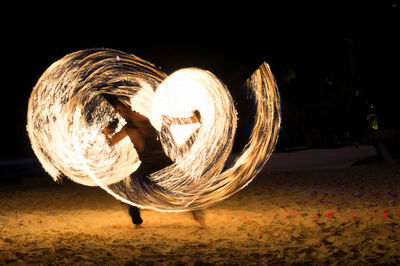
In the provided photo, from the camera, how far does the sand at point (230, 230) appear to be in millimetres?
3783

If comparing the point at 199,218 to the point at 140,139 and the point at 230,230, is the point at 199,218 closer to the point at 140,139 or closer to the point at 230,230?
the point at 230,230

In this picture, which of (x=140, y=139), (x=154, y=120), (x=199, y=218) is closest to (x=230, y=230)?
(x=199, y=218)

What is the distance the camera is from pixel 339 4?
14.7m

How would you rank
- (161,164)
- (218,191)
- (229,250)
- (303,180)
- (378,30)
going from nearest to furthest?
(229,250) < (161,164) < (218,191) < (303,180) < (378,30)

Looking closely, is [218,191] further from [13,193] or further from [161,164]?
[13,193]

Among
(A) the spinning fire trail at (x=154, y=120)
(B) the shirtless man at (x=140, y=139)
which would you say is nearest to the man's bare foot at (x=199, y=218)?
(B) the shirtless man at (x=140, y=139)

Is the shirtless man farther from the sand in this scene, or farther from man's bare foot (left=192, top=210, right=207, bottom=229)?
the sand

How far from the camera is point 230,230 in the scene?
4.89 m

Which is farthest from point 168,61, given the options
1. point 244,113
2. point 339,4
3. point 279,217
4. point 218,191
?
point 279,217

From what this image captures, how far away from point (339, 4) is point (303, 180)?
28.6 ft

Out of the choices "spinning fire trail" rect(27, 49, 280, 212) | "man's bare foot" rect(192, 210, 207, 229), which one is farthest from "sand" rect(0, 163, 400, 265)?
"spinning fire trail" rect(27, 49, 280, 212)

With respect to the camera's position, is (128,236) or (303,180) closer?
(128,236)

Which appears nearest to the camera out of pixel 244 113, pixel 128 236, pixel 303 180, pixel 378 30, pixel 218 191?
pixel 128 236

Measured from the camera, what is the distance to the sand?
12.4 ft
